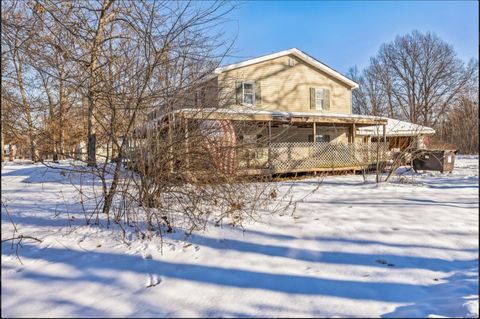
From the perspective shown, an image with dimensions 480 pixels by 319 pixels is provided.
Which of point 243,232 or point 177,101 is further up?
point 177,101

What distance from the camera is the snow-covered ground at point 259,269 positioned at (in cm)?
239

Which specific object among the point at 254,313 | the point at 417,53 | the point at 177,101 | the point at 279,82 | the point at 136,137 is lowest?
the point at 254,313

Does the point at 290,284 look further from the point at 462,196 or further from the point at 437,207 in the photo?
the point at 462,196

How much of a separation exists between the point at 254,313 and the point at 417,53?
1595 inches

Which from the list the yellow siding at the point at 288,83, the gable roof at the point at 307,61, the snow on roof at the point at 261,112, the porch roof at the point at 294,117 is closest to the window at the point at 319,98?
the yellow siding at the point at 288,83

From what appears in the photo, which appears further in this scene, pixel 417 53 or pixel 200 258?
pixel 417 53

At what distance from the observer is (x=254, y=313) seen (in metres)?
2.31

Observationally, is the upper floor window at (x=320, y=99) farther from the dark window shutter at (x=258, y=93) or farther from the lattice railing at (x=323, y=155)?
the lattice railing at (x=323, y=155)

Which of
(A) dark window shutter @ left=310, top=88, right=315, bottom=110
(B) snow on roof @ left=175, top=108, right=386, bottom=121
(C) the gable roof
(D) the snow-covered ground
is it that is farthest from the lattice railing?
(D) the snow-covered ground

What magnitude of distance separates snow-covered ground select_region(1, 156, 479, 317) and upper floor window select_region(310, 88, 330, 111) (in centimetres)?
1237

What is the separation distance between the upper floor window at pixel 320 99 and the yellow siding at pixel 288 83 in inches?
9.2

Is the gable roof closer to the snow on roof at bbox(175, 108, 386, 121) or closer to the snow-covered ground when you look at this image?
the snow on roof at bbox(175, 108, 386, 121)

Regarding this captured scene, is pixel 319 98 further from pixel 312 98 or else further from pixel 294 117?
pixel 294 117

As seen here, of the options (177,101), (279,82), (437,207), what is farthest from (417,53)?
(177,101)
